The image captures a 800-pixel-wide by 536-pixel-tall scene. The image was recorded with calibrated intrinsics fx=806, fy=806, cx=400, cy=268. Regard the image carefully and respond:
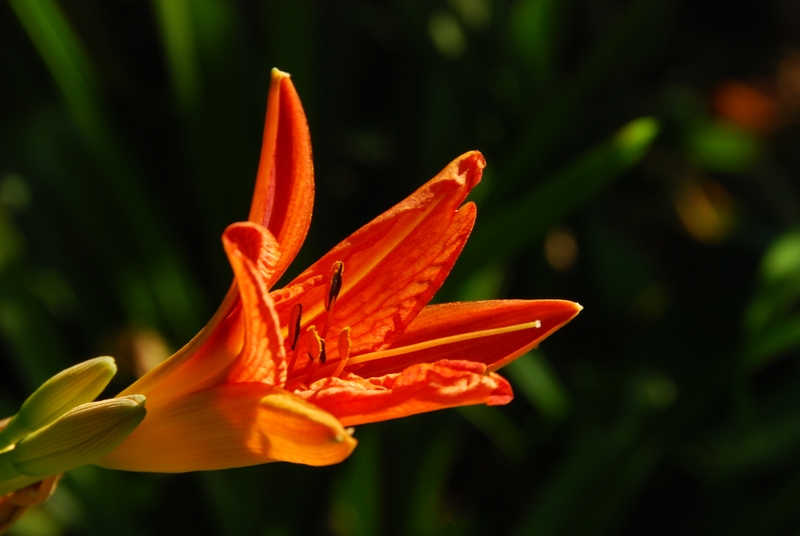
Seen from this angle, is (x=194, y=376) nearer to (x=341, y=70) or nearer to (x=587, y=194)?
(x=587, y=194)

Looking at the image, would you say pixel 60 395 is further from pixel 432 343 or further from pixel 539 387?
pixel 539 387

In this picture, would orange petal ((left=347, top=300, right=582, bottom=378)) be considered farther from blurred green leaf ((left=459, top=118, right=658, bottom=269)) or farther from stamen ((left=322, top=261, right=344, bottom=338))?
blurred green leaf ((left=459, top=118, right=658, bottom=269))

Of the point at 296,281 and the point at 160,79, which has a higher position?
the point at 160,79

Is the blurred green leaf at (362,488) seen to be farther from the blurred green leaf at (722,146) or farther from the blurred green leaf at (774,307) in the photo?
the blurred green leaf at (722,146)

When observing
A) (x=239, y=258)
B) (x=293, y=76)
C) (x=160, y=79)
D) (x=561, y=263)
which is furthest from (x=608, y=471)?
(x=160, y=79)

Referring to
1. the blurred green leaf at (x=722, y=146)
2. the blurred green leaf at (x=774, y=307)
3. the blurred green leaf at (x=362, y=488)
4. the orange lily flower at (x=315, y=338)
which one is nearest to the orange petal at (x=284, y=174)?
the orange lily flower at (x=315, y=338)

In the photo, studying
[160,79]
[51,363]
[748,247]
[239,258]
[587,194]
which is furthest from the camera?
[160,79]
